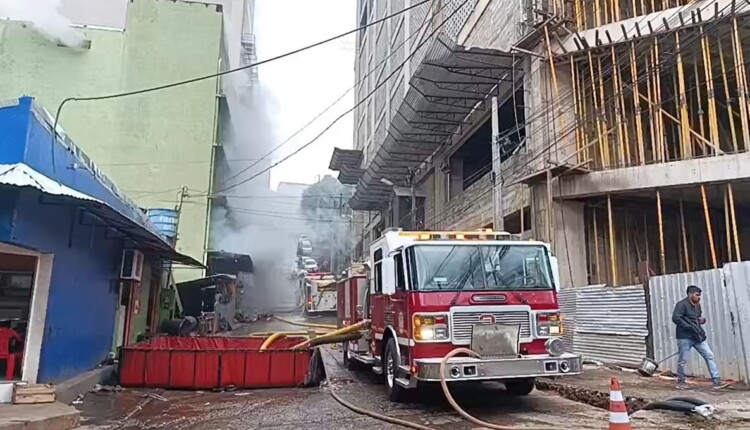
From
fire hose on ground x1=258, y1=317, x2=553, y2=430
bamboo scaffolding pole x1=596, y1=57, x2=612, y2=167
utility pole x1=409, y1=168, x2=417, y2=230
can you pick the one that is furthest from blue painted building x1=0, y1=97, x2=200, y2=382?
utility pole x1=409, y1=168, x2=417, y2=230

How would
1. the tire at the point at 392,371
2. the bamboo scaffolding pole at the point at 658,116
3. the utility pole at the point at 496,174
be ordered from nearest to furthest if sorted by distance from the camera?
the tire at the point at 392,371 < the bamboo scaffolding pole at the point at 658,116 < the utility pole at the point at 496,174

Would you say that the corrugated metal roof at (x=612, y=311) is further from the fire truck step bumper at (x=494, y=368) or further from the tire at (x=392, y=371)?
the tire at (x=392, y=371)

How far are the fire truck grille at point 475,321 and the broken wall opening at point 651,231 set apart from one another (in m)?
6.92

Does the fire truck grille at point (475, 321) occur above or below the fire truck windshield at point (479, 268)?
below

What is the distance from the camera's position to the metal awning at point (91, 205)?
19.6ft

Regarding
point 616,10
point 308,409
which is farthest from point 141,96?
point 308,409

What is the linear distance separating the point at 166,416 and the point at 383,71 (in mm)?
31153

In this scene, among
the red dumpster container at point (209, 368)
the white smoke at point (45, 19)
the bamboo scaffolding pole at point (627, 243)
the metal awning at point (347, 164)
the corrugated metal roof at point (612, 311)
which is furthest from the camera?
the metal awning at point (347, 164)

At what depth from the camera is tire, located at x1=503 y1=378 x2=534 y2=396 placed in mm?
8266

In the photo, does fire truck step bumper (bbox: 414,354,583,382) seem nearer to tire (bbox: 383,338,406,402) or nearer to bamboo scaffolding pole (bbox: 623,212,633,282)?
tire (bbox: 383,338,406,402)

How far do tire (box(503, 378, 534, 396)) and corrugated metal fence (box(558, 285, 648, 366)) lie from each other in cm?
355

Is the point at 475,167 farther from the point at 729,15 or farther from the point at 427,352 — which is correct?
the point at 427,352

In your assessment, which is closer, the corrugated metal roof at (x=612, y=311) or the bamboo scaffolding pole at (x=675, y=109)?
the corrugated metal roof at (x=612, y=311)

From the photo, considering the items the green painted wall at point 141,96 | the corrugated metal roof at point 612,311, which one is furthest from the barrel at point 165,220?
the corrugated metal roof at point 612,311
